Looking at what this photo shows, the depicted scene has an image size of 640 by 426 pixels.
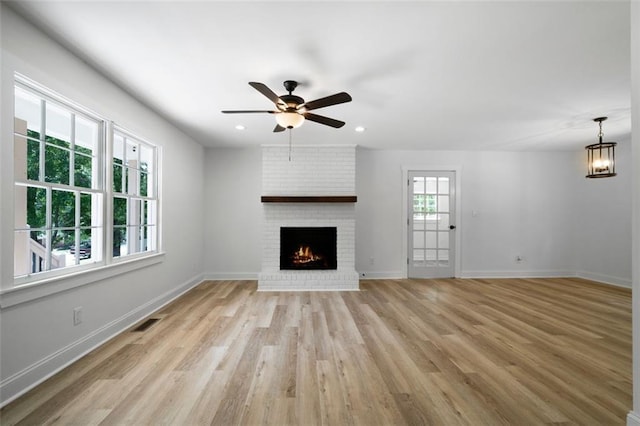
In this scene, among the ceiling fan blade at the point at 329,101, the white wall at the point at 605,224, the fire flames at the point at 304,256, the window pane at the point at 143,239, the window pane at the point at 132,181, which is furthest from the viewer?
the fire flames at the point at 304,256

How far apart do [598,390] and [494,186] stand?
14.4 feet

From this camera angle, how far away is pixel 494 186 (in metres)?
5.56

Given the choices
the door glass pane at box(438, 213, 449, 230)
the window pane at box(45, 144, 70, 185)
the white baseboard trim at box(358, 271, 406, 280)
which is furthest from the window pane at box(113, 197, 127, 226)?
the door glass pane at box(438, 213, 449, 230)

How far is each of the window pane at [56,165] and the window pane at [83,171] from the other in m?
0.11

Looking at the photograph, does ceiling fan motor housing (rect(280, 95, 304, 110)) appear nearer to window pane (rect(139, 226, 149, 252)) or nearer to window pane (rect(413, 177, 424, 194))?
window pane (rect(139, 226, 149, 252))

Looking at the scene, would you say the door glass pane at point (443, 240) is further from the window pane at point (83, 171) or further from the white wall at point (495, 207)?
the window pane at point (83, 171)

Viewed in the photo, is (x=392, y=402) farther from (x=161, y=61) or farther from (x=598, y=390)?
(x=161, y=61)

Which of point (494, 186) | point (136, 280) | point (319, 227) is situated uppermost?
point (494, 186)

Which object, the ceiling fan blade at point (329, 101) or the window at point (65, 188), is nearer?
the window at point (65, 188)

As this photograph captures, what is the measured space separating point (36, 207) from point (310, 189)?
355cm

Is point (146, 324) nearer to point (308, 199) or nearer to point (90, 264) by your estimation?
point (90, 264)

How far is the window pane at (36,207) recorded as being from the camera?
79.3 inches

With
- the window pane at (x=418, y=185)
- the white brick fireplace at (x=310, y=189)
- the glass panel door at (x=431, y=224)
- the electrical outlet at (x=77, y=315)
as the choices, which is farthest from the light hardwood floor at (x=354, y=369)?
the window pane at (x=418, y=185)

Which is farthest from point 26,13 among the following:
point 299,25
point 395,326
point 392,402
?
point 395,326
